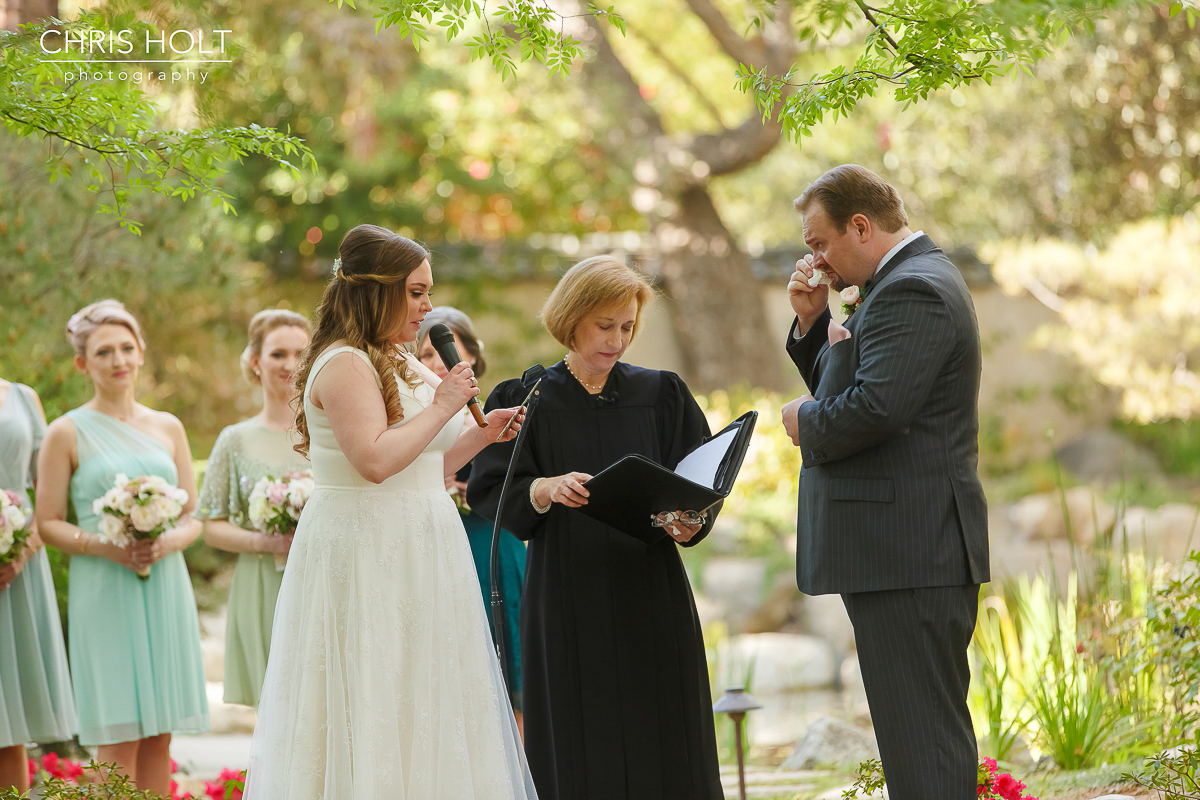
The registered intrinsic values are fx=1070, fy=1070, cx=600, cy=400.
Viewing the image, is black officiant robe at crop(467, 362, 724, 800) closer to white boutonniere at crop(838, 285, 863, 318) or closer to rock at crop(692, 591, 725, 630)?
white boutonniere at crop(838, 285, 863, 318)

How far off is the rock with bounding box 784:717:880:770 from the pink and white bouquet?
3.44m

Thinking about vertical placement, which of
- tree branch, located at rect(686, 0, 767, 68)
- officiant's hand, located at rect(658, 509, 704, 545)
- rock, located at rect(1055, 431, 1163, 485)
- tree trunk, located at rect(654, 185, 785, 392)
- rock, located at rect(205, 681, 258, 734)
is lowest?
rock, located at rect(205, 681, 258, 734)

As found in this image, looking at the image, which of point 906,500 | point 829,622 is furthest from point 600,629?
point 829,622

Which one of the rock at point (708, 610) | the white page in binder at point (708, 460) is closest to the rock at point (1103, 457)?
the rock at point (708, 610)

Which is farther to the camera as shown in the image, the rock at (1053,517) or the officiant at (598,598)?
the rock at (1053,517)

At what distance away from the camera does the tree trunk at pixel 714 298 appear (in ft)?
37.5

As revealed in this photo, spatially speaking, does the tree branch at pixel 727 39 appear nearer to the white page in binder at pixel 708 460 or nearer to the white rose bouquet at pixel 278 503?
the white rose bouquet at pixel 278 503

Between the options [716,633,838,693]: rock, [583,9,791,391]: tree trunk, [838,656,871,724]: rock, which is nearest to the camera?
[838,656,871,724]: rock

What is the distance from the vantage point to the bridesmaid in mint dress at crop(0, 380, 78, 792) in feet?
12.8

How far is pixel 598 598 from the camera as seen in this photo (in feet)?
10.5

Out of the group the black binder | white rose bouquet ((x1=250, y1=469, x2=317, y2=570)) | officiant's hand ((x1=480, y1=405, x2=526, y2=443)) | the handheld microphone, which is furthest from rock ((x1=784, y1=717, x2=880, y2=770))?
the handheld microphone

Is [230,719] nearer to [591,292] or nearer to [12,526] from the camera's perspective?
[12,526]

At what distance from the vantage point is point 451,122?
11656 millimetres

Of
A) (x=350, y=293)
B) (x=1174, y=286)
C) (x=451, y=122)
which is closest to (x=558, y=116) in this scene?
(x=451, y=122)
